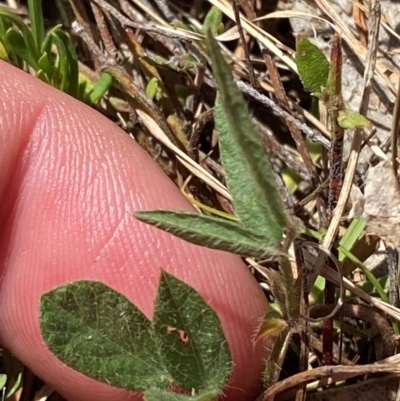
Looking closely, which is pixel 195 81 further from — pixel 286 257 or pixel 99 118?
pixel 286 257

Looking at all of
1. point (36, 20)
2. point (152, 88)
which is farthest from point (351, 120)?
point (36, 20)

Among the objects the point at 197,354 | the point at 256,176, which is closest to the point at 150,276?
the point at 197,354

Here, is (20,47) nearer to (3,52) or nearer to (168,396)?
(3,52)

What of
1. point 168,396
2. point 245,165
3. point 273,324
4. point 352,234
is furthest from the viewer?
Result: point 352,234

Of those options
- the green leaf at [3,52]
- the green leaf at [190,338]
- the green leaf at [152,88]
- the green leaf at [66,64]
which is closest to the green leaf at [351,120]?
the green leaf at [190,338]

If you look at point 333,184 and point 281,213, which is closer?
point 281,213

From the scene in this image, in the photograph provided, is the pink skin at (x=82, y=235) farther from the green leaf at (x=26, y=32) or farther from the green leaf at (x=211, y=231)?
the green leaf at (x=211, y=231)
